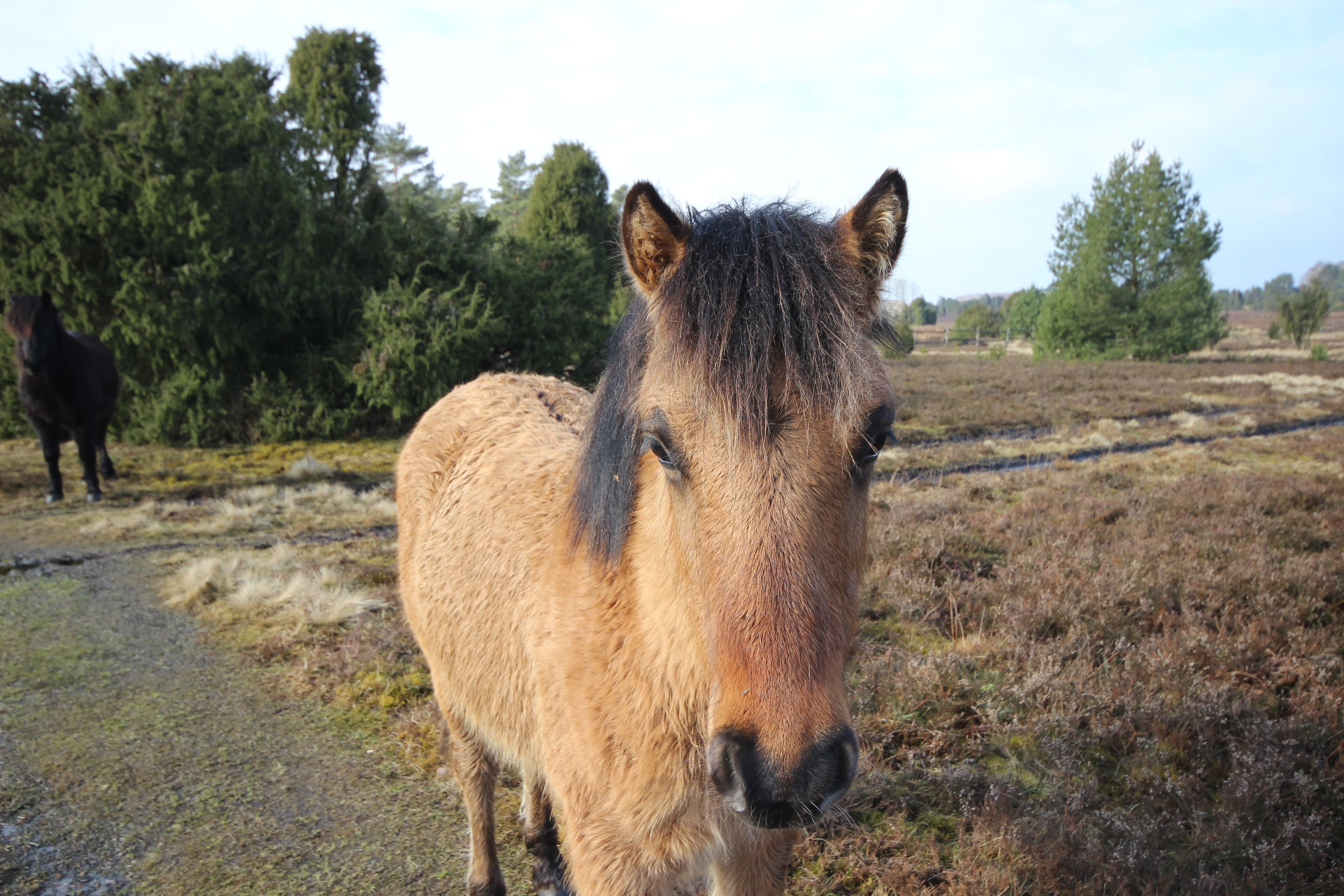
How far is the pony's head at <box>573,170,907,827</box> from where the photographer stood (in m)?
1.38

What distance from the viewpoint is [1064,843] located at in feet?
9.21

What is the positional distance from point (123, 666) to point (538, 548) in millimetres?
4582

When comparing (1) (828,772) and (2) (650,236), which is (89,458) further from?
(1) (828,772)

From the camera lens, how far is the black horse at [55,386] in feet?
31.2

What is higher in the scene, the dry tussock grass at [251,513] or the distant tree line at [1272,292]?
the distant tree line at [1272,292]

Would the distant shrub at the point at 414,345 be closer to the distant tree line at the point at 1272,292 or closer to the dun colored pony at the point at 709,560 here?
the dun colored pony at the point at 709,560

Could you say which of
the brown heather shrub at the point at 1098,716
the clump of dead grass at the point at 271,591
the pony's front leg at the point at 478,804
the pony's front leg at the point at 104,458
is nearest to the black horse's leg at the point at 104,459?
the pony's front leg at the point at 104,458

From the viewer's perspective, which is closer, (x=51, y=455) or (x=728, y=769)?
(x=728, y=769)

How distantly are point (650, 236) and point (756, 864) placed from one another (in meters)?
1.91

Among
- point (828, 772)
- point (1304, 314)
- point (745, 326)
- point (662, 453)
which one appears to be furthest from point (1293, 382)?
point (828, 772)

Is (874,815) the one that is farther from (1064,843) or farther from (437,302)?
(437,302)

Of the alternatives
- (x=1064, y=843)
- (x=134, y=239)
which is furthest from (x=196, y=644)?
(x=134, y=239)

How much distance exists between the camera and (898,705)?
3.89m

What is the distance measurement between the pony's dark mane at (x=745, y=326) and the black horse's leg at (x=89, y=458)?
11.6 metres
